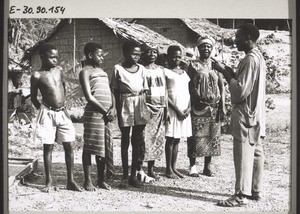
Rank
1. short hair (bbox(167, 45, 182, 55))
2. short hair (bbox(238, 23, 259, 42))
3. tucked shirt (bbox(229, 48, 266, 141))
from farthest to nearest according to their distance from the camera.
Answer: short hair (bbox(167, 45, 182, 55)), short hair (bbox(238, 23, 259, 42)), tucked shirt (bbox(229, 48, 266, 141))

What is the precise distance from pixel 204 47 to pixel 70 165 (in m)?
1.98

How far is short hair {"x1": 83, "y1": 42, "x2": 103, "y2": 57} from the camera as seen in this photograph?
17.2 ft

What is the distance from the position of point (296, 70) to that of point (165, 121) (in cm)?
157

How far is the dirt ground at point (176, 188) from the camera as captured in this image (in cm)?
520

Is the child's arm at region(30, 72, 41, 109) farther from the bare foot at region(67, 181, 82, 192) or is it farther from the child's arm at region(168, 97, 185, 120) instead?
the child's arm at region(168, 97, 185, 120)

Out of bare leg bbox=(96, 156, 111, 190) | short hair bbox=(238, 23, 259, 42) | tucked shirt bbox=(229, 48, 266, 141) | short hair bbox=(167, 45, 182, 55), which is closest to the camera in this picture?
tucked shirt bbox=(229, 48, 266, 141)

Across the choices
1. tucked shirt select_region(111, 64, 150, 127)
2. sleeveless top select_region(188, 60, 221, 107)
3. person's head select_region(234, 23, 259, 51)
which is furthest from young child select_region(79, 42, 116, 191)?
person's head select_region(234, 23, 259, 51)

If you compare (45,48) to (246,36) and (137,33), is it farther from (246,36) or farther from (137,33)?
(246,36)

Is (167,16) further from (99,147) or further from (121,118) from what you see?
(99,147)

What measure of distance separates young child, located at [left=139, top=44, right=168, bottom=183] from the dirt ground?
192 millimetres

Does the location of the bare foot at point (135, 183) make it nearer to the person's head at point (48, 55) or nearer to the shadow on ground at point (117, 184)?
the shadow on ground at point (117, 184)

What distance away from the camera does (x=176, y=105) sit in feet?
17.6

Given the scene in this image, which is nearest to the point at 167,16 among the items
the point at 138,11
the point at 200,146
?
the point at 138,11

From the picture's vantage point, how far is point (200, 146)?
5.42m
